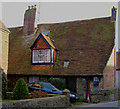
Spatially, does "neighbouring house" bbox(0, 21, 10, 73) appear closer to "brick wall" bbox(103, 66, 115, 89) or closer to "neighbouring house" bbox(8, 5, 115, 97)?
"neighbouring house" bbox(8, 5, 115, 97)

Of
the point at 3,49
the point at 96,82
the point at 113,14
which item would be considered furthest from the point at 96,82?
the point at 3,49

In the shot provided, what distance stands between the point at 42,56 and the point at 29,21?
7.19 meters

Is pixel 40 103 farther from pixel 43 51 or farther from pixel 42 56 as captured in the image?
pixel 43 51

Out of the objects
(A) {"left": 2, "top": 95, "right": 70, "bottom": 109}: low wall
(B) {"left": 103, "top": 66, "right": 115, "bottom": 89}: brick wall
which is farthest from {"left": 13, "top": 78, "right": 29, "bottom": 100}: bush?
(B) {"left": 103, "top": 66, "right": 115, "bottom": 89}: brick wall

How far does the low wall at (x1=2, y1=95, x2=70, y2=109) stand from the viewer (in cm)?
1225

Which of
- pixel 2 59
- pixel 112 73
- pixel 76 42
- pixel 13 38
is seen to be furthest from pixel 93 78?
pixel 13 38

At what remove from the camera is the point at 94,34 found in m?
23.4

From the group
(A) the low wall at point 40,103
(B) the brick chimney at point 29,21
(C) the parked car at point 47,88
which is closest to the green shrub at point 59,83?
(C) the parked car at point 47,88

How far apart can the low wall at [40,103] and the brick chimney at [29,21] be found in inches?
524

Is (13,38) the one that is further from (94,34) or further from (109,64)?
(109,64)

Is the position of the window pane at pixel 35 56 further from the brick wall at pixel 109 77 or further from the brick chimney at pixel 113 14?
the brick chimney at pixel 113 14

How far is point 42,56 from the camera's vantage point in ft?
72.0

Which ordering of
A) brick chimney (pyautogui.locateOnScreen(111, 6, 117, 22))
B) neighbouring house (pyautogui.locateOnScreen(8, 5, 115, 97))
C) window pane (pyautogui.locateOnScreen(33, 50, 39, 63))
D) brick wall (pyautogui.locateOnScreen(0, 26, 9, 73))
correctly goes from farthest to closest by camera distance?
1. brick chimney (pyautogui.locateOnScreen(111, 6, 117, 22))
2. window pane (pyautogui.locateOnScreen(33, 50, 39, 63))
3. brick wall (pyautogui.locateOnScreen(0, 26, 9, 73))
4. neighbouring house (pyautogui.locateOnScreen(8, 5, 115, 97))

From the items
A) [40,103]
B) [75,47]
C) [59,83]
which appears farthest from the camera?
[75,47]
